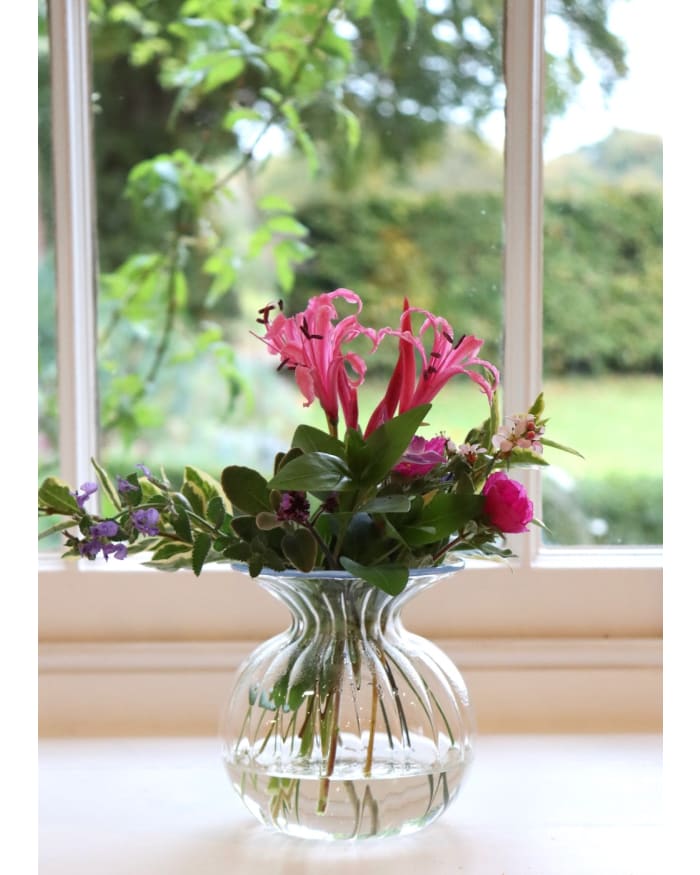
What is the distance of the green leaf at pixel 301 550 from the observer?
66 cm

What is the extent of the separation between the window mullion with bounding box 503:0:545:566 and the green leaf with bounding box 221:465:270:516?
446 millimetres

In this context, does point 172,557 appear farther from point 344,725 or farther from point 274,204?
point 274,204

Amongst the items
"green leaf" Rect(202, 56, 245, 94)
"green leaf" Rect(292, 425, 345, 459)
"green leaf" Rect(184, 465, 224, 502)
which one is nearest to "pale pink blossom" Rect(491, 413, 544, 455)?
"green leaf" Rect(292, 425, 345, 459)

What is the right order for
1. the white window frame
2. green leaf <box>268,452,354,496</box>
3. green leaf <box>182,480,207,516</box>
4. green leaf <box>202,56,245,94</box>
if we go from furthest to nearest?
green leaf <box>202,56,245,94</box>
the white window frame
green leaf <box>182,480,207,516</box>
green leaf <box>268,452,354,496</box>

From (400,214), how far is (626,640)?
0.52 m

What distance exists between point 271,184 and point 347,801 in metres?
0.71

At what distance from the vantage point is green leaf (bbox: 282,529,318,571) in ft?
2.16

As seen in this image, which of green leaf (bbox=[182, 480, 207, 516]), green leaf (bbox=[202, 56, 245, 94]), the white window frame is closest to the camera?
green leaf (bbox=[182, 480, 207, 516])

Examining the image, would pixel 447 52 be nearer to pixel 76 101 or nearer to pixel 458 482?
pixel 76 101

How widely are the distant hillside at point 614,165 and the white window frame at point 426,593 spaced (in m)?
0.06

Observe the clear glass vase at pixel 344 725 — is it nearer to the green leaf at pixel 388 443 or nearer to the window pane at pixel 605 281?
the green leaf at pixel 388 443

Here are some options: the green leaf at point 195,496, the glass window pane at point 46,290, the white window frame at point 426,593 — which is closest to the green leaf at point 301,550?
the green leaf at point 195,496

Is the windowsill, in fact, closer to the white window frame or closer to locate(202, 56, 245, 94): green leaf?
the white window frame

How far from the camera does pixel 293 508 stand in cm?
65
